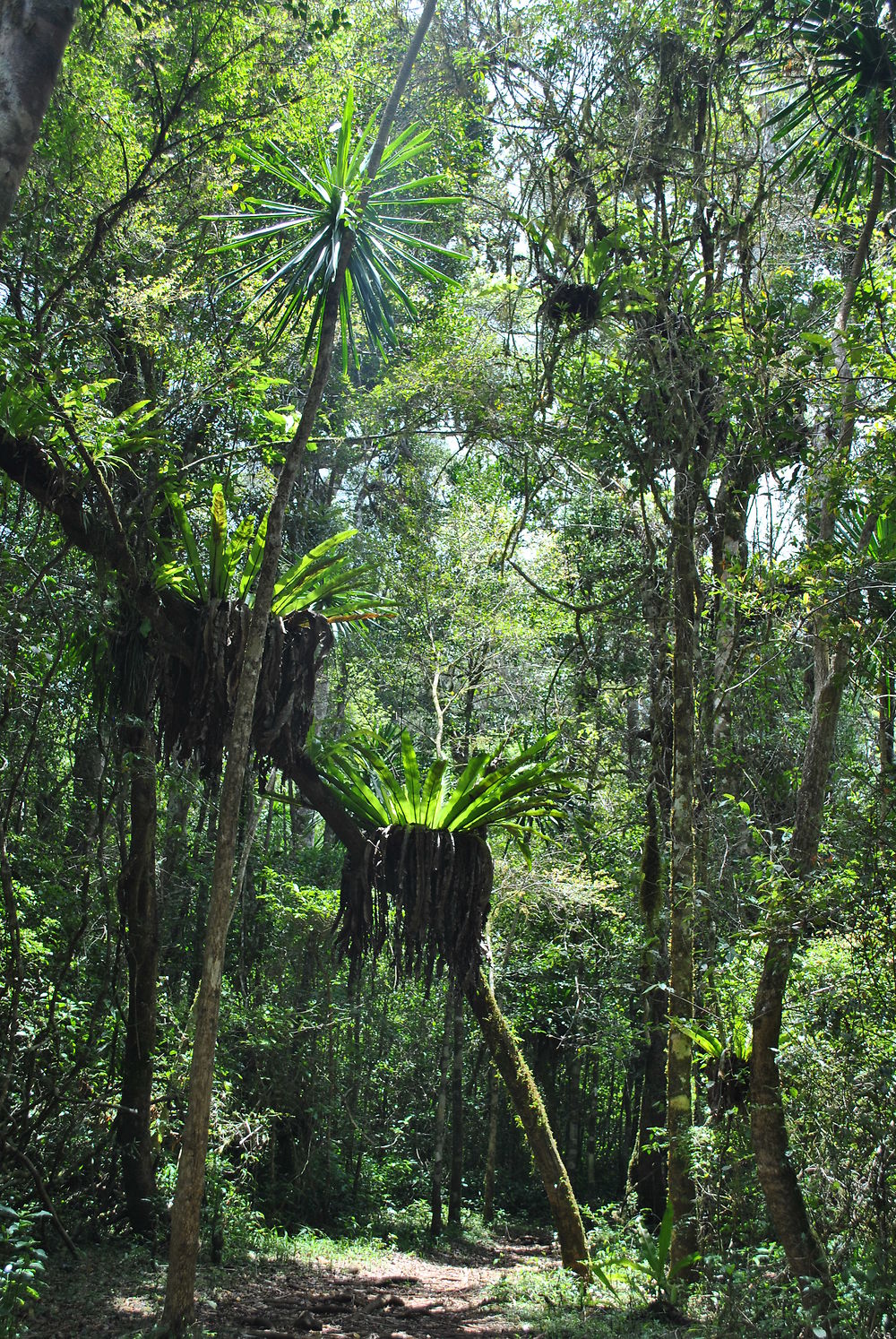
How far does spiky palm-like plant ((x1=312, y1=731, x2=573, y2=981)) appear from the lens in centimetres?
586

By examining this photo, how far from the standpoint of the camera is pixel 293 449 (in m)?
4.84

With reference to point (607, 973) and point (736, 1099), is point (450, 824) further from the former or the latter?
point (607, 973)

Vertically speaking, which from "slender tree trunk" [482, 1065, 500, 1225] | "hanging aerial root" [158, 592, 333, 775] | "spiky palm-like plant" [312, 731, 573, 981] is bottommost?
"slender tree trunk" [482, 1065, 500, 1225]

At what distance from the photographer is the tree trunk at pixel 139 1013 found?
242 inches

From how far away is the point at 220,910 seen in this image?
4.38m

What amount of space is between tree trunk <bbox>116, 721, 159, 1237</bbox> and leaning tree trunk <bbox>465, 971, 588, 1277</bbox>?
2094 mm

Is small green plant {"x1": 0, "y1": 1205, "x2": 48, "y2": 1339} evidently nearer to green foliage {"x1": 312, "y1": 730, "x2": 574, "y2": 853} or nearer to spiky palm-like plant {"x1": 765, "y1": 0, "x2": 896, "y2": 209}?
green foliage {"x1": 312, "y1": 730, "x2": 574, "y2": 853}

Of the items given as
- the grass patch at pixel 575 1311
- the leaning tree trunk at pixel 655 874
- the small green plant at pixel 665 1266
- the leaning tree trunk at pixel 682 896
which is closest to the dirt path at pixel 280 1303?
the grass patch at pixel 575 1311

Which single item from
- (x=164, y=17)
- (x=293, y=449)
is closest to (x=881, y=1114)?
(x=293, y=449)

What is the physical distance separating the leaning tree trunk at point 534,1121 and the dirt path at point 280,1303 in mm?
666

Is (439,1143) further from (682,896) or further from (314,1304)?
(682,896)

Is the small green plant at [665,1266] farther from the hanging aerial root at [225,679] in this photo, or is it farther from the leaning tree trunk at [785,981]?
the hanging aerial root at [225,679]

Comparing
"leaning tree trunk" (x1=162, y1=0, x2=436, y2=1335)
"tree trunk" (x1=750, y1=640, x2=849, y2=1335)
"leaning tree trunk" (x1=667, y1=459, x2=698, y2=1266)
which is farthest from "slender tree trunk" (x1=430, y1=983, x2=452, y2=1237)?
"leaning tree trunk" (x1=162, y1=0, x2=436, y2=1335)

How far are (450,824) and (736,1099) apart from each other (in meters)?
2.23
